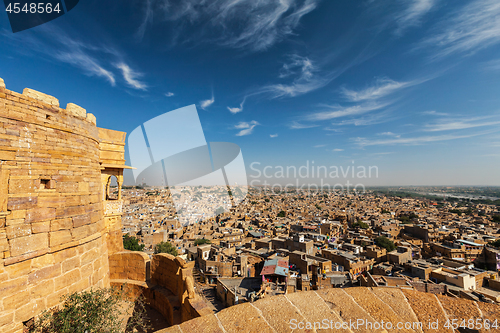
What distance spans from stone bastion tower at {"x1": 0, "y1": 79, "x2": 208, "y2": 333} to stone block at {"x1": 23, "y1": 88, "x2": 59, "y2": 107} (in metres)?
0.01

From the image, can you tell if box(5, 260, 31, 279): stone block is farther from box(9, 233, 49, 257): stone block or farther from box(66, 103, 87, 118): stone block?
box(66, 103, 87, 118): stone block

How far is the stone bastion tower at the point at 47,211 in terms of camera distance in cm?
291

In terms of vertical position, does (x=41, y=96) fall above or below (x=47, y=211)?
above

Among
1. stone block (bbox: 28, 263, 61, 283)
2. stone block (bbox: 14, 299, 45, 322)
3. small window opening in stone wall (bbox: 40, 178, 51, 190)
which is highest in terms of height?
small window opening in stone wall (bbox: 40, 178, 51, 190)

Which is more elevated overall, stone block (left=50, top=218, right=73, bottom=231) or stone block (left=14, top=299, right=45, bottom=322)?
stone block (left=50, top=218, right=73, bottom=231)

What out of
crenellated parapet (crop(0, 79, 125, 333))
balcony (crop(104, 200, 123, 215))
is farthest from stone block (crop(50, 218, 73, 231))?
balcony (crop(104, 200, 123, 215))

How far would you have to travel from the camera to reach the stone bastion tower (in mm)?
2906

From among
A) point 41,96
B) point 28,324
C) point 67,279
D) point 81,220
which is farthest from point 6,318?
point 41,96

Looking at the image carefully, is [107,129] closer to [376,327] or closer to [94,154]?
[94,154]

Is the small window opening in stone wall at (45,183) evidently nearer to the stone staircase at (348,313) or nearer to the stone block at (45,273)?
the stone block at (45,273)

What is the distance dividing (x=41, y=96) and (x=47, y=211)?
166cm

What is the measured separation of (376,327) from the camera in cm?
161

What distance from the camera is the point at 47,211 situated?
3.29m

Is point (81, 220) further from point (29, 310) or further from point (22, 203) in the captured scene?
point (29, 310)
